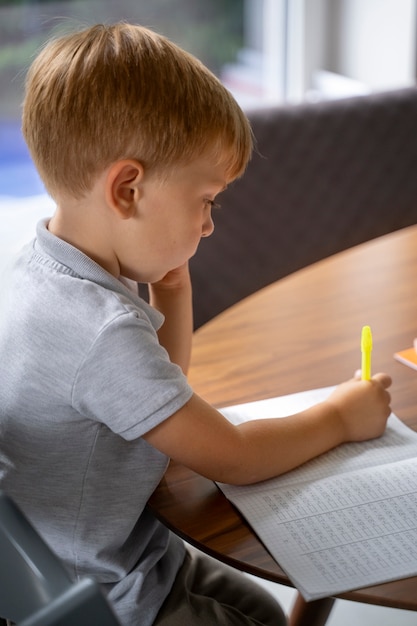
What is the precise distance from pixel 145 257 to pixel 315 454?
11.6 inches

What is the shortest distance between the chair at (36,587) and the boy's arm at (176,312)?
1.89 ft

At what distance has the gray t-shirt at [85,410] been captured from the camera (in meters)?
0.95

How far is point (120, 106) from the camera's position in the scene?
976mm

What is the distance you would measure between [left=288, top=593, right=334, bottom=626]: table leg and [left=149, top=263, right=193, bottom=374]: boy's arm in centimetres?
46

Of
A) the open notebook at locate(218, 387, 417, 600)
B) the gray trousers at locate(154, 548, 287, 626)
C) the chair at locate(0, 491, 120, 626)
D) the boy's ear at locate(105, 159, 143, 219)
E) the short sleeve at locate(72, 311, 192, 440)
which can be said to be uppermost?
the boy's ear at locate(105, 159, 143, 219)

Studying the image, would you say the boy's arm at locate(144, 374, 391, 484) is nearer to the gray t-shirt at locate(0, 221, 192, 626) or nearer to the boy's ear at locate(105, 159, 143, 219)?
the gray t-shirt at locate(0, 221, 192, 626)

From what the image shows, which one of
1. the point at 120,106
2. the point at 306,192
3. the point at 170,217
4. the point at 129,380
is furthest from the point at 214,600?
the point at 306,192

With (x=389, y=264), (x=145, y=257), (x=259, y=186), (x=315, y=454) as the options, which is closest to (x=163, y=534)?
(x=315, y=454)

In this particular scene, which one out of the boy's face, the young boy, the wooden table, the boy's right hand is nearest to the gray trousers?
the young boy

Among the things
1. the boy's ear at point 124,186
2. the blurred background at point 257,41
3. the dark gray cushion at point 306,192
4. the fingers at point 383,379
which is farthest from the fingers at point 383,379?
the blurred background at point 257,41

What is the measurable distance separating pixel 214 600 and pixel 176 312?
396 millimetres

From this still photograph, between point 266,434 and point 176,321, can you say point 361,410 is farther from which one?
point 176,321

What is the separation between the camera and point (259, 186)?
2.05 metres

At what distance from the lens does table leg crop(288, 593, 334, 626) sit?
4.76ft
